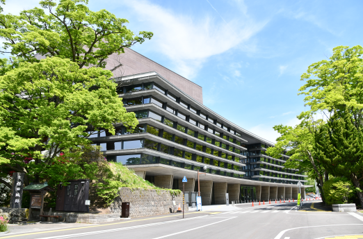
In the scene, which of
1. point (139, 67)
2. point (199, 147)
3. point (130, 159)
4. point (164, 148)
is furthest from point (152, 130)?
point (139, 67)

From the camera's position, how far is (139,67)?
51375mm

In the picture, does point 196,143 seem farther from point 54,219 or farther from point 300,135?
point 54,219

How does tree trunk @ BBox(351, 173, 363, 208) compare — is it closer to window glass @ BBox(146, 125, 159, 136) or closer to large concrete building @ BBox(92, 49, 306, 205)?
large concrete building @ BBox(92, 49, 306, 205)

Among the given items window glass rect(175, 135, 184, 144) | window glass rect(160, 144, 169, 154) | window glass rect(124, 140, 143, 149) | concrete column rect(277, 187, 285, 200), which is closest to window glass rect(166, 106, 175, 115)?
window glass rect(175, 135, 184, 144)

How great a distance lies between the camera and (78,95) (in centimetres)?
1816

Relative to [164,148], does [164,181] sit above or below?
below

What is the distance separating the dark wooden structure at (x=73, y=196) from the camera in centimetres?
1809

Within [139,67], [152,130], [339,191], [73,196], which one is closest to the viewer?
[73,196]

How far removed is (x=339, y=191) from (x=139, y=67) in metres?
40.8

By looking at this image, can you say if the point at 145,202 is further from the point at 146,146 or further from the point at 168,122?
the point at 168,122

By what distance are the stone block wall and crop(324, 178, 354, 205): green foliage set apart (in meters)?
15.4

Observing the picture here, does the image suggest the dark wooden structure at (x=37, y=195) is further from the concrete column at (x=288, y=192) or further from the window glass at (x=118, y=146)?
the concrete column at (x=288, y=192)

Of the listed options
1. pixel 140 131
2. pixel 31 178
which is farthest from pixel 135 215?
pixel 140 131

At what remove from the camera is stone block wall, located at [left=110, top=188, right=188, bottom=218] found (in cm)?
2167
